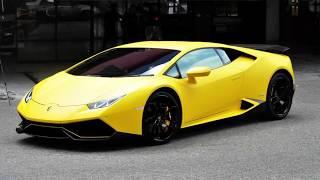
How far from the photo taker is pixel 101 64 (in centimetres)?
863

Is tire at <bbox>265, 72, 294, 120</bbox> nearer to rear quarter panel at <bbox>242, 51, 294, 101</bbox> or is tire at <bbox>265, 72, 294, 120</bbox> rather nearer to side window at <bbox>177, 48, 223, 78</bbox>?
rear quarter panel at <bbox>242, 51, 294, 101</bbox>

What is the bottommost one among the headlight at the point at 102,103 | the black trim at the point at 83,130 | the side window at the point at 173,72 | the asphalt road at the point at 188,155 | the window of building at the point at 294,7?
the asphalt road at the point at 188,155

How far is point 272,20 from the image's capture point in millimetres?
24734

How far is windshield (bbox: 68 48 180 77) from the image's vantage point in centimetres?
819

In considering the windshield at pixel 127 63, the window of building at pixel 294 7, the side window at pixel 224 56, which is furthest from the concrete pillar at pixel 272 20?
the windshield at pixel 127 63

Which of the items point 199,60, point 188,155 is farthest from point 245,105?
point 188,155

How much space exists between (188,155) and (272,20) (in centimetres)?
1823

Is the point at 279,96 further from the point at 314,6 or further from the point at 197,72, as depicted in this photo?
the point at 314,6

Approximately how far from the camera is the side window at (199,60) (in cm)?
843

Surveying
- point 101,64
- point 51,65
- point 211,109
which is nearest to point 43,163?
point 101,64

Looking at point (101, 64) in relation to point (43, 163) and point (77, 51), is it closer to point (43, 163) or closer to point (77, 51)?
point (43, 163)

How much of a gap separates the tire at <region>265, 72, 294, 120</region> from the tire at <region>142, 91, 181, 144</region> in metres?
2.13

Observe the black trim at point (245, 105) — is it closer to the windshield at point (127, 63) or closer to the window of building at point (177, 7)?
the windshield at point (127, 63)

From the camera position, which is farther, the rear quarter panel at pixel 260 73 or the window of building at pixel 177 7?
the window of building at pixel 177 7
